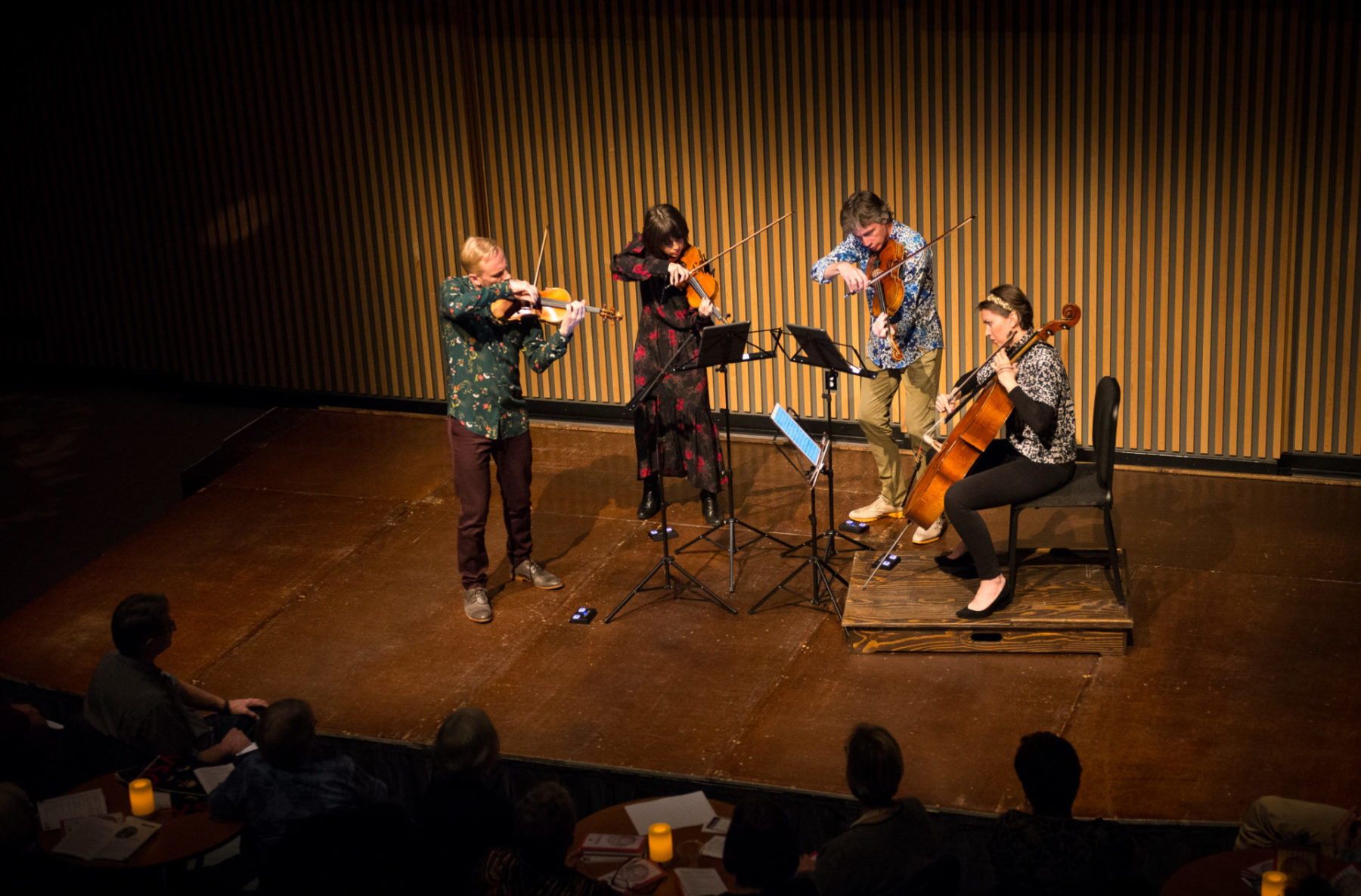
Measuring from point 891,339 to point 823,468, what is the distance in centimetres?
74

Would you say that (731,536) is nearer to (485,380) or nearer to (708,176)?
(485,380)

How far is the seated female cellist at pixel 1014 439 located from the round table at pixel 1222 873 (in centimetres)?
184

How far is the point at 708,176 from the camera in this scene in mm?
7547

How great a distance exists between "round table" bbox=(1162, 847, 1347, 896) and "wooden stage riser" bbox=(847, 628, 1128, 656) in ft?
5.76

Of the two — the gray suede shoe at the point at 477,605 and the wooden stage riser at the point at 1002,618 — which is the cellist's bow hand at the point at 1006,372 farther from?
the gray suede shoe at the point at 477,605

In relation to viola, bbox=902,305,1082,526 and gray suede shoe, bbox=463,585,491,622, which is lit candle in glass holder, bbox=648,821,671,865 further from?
gray suede shoe, bbox=463,585,491,622

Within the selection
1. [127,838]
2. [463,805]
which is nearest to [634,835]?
[463,805]

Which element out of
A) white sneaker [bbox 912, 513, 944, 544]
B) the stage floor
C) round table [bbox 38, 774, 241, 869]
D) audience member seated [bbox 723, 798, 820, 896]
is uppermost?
audience member seated [bbox 723, 798, 820, 896]

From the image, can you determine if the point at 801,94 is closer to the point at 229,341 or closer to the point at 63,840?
the point at 229,341

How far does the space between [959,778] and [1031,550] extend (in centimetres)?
145

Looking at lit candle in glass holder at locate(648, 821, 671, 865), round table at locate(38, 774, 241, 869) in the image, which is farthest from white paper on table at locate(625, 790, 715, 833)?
round table at locate(38, 774, 241, 869)

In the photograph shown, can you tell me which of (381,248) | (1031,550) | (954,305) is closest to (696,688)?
(1031,550)

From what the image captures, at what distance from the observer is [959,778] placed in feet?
15.6

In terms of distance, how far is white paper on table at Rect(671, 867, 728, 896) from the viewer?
3.62 m
